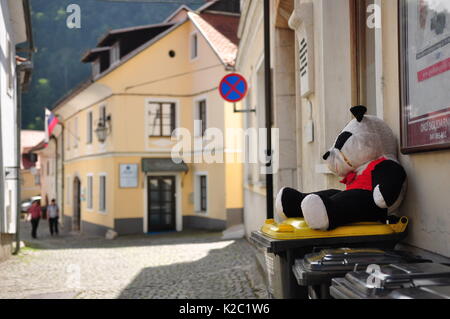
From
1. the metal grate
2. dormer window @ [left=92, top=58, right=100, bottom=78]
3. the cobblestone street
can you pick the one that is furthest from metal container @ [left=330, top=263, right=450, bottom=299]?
dormer window @ [left=92, top=58, right=100, bottom=78]

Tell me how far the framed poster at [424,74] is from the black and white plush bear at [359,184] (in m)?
0.16

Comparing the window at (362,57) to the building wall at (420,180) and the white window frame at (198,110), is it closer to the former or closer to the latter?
the building wall at (420,180)

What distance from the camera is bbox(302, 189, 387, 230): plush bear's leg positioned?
2738 millimetres

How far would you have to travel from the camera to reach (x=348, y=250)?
2486 mm

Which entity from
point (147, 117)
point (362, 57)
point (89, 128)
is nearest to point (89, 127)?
point (89, 128)

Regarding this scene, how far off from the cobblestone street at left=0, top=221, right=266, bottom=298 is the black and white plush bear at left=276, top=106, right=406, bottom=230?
346 cm

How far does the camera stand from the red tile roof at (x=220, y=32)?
20.0 meters

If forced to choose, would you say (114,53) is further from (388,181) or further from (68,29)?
(388,181)

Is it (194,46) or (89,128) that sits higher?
(194,46)

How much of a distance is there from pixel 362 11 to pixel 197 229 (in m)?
17.3

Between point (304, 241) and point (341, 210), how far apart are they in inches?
10.0

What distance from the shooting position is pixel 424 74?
9.10 feet
